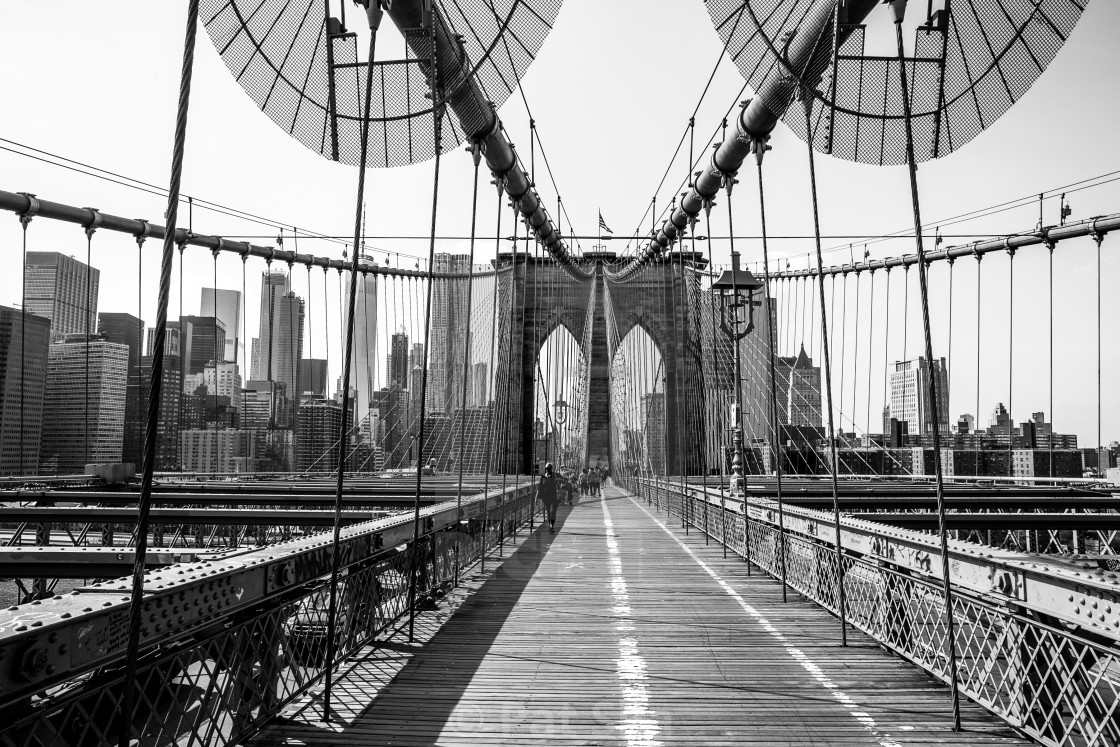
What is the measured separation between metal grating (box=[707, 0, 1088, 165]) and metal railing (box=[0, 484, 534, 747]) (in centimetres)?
554

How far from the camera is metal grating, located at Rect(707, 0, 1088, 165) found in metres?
6.43

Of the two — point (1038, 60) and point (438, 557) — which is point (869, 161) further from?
point (438, 557)

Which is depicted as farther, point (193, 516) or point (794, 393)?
point (794, 393)

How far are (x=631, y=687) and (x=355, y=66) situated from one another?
5677 millimetres

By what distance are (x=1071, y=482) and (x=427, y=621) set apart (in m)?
24.4

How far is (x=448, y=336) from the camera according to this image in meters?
32.3

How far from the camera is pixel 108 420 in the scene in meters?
27.3

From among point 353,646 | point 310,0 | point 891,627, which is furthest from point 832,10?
point 353,646

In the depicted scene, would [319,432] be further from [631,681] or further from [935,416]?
[935,416]

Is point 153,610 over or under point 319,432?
under

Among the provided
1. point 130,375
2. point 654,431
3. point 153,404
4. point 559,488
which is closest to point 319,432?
point 130,375

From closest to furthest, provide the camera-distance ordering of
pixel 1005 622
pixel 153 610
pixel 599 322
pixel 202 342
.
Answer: pixel 153 610, pixel 1005 622, pixel 599 322, pixel 202 342

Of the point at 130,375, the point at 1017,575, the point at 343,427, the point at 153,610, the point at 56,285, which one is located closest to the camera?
the point at 153,610

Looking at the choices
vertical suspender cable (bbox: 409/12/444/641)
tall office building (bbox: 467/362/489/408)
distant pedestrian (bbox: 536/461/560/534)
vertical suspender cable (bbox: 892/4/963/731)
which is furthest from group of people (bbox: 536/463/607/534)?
vertical suspender cable (bbox: 892/4/963/731)
